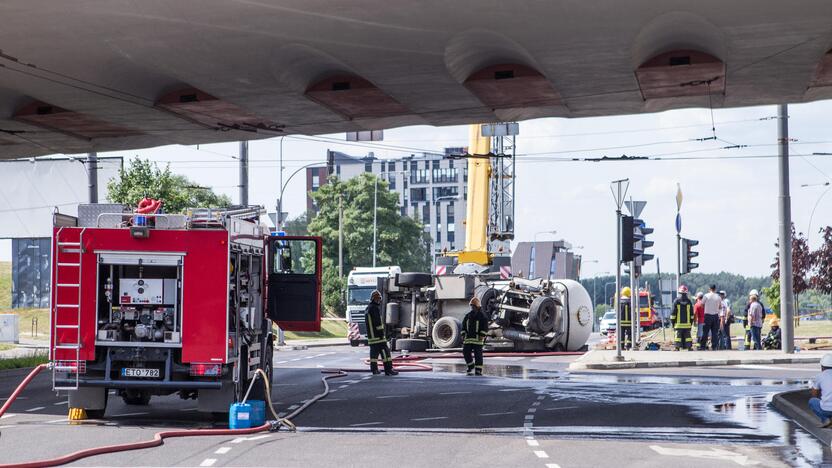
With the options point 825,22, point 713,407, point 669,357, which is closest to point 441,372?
point 669,357

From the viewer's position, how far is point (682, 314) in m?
34.3

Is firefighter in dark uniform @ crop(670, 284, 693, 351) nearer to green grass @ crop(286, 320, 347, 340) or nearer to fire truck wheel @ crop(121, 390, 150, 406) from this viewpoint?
fire truck wheel @ crop(121, 390, 150, 406)

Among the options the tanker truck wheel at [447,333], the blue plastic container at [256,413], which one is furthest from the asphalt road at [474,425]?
the tanker truck wheel at [447,333]

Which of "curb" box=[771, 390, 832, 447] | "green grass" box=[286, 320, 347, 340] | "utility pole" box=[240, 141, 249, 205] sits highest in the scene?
"utility pole" box=[240, 141, 249, 205]

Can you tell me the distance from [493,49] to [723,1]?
14.5 ft

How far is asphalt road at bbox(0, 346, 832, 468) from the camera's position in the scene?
12617 mm

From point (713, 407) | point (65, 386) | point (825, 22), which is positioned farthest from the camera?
point (713, 407)

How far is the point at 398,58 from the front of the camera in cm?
1962

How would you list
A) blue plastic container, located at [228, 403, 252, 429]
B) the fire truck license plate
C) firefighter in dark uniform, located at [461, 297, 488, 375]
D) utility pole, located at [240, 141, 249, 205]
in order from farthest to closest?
1. utility pole, located at [240, 141, 249, 205]
2. firefighter in dark uniform, located at [461, 297, 488, 375]
3. the fire truck license plate
4. blue plastic container, located at [228, 403, 252, 429]

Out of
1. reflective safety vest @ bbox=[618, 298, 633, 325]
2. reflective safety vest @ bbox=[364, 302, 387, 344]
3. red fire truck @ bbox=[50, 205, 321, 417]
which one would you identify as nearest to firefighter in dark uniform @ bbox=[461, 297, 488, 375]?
reflective safety vest @ bbox=[364, 302, 387, 344]

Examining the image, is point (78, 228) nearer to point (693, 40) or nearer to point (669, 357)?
point (693, 40)

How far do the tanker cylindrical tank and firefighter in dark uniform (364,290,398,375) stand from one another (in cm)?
967

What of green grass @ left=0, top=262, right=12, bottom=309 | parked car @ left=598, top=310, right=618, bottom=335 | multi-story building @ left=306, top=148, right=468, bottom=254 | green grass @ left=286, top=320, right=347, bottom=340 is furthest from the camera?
multi-story building @ left=306, top=148, right=468, bottom=254

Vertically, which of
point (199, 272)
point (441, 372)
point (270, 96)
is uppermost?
point (270, 96)
